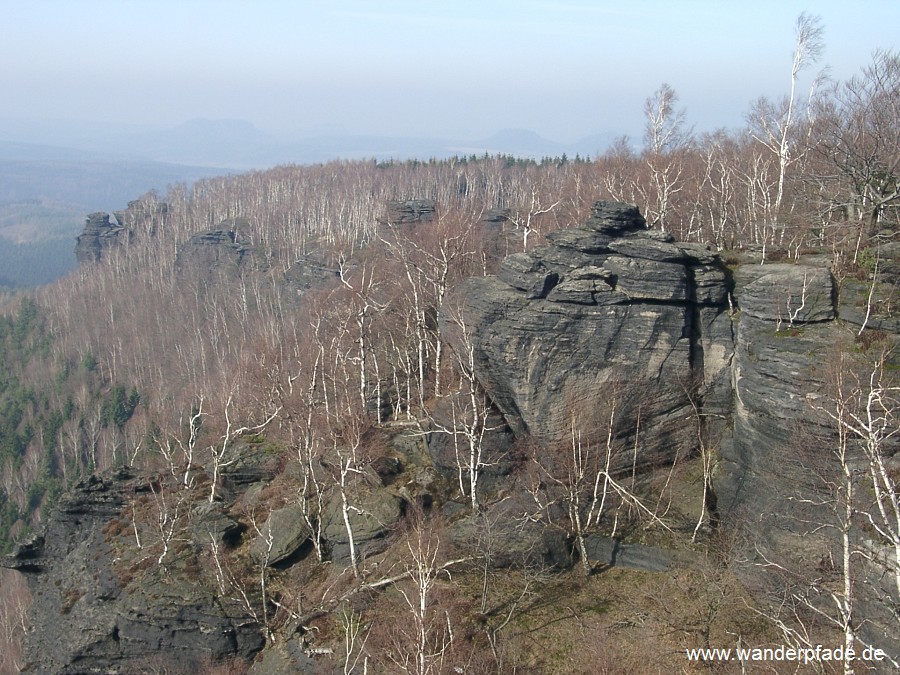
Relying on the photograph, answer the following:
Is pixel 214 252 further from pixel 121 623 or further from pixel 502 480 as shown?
pixel 502 480

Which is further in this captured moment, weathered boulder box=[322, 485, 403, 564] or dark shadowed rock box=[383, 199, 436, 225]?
dark shadowed rock box=[383, 199, 436, 225]

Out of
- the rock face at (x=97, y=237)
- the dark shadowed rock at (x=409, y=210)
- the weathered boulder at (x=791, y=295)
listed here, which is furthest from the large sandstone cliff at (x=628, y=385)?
the rock face at (x=97, y=237)

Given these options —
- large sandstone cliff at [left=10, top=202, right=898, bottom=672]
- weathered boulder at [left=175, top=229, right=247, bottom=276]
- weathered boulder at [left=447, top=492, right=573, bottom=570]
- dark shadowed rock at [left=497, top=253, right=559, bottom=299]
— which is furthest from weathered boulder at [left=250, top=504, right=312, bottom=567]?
weathered boulder at [left=175, top=229, right=247, bottom=276]

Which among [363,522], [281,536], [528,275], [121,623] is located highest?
[528,275]

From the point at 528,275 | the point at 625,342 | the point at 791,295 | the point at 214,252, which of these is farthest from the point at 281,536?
the point at 214,252

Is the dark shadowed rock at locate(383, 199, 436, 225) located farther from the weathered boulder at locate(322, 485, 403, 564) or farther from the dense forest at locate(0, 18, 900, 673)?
the weathered boulder at locate(322, 485, 403, 564)
